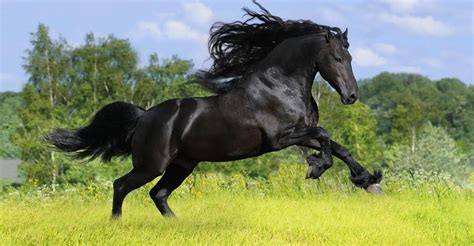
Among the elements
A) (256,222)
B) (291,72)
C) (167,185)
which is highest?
(291,72)

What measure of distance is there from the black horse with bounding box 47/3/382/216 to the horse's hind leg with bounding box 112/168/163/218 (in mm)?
12

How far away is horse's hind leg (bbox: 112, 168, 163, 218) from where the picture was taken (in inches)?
291

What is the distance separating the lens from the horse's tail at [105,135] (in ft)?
26.8

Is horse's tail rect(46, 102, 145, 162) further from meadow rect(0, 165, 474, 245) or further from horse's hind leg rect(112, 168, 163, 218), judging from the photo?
meadow rect(0, 165, 474, 245)

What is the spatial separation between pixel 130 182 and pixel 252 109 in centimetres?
174

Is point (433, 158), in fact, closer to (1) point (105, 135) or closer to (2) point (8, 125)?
(2) point (8, 125)

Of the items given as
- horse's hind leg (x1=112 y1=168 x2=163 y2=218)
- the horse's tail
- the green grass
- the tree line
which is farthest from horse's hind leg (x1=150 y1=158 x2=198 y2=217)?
the tree line

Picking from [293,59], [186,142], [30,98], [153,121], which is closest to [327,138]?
[293,59]

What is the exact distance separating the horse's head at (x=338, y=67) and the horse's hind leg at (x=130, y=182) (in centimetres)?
213

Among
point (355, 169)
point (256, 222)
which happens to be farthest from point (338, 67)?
point (256, 222)

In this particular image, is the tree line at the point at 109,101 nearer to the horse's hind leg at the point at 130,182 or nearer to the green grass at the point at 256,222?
the green grass at the point at 256,222

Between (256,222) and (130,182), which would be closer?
(130,182)

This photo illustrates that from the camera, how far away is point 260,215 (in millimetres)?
9078

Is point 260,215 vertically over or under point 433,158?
under
